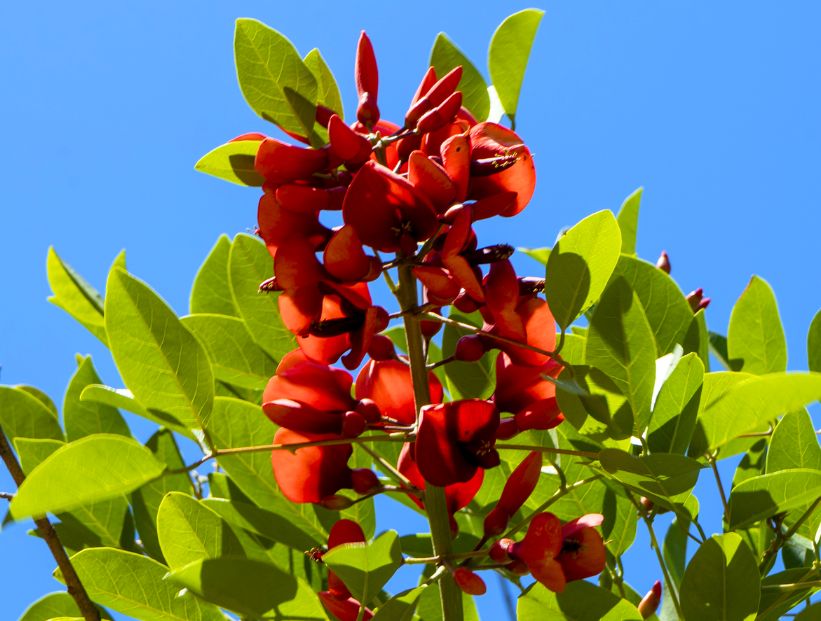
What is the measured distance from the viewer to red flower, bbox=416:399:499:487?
0.90 m

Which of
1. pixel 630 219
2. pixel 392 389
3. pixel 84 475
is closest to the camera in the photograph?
pixel 84 475

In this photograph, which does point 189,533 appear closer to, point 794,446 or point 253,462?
point 253,462

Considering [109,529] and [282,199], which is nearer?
[282,199]

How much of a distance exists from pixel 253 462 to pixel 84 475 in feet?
1.28

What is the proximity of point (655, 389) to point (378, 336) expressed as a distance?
0.30m

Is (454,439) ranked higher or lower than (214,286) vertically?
lower

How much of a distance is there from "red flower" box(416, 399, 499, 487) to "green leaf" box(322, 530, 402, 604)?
0.08 m

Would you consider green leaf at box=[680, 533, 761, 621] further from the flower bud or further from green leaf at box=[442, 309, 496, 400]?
green leaf at box=[442, 309, 496, 400]

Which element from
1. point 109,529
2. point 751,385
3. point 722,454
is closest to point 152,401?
point 109,529

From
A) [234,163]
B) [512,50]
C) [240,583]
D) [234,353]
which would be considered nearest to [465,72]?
[512,50]

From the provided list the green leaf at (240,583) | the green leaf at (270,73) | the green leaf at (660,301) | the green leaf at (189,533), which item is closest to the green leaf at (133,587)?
the green leaf at (189,533)

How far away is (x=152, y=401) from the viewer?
2.95 ft

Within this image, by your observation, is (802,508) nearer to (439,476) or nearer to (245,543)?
(439,476)

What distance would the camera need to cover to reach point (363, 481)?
1028mm
